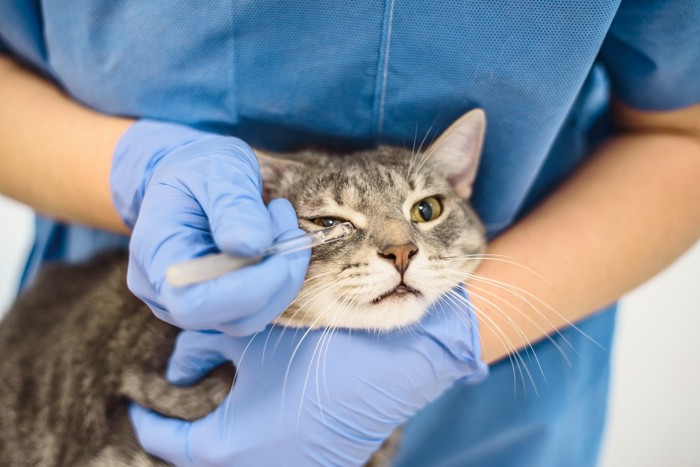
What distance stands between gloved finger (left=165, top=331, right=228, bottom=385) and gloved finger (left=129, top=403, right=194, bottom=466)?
0.08m

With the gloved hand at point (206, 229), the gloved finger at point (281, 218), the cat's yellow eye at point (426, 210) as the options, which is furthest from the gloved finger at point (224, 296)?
the cat's yellow eye at point (426, 210)

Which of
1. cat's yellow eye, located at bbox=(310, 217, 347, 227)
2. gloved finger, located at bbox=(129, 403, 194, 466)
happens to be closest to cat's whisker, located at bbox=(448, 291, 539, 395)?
cat's yellow eye, located at bbox=(310, 217, 347, 227)

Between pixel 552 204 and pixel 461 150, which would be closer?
pixel 461 150

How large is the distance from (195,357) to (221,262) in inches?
14.0

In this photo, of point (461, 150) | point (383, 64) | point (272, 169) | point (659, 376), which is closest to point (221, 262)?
point (272, 169)

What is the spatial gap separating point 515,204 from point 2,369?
4.27 feet

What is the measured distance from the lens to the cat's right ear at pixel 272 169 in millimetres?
1094

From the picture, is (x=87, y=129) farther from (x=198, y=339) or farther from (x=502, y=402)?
(x=502, y=402)

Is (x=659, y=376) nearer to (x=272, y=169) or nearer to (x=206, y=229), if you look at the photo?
(x=272, y=169)

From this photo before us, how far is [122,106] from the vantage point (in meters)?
1.15

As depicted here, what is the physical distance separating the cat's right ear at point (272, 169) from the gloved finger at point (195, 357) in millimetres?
329

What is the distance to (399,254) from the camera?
3.11 ft

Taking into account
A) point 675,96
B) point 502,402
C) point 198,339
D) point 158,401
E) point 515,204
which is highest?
point 675,96

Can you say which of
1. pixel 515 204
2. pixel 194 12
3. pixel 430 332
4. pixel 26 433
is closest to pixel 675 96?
pixel 515 204
